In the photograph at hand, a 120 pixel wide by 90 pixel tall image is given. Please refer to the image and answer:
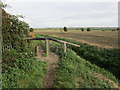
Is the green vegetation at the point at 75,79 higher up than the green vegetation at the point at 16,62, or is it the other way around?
the green vegetation at the point at 16,62

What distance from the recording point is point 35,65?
8.30 metres

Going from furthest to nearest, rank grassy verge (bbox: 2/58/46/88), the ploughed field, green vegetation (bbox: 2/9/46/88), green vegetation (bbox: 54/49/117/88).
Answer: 1. the ploughed field
2. green vegetation (bbox: 54/49/117/88)
3. green vegetation (bbox: 2/9/46/88)
4. grassy verge (bbox: 2/58/46/88)

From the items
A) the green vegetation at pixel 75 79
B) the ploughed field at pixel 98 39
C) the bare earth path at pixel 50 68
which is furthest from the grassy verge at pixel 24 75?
the ploughed field at pixel 98 39

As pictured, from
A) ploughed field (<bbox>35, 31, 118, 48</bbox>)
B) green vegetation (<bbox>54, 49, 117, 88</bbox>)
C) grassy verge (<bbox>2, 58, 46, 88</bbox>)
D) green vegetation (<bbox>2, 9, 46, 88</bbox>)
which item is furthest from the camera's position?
ploughed field (<bbox>35, 31, 118, 48</bbox>)

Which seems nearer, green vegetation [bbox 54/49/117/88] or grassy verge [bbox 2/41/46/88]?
grassy verge [bbox 2/41/46/88]

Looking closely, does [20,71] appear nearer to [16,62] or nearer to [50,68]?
[16,62]

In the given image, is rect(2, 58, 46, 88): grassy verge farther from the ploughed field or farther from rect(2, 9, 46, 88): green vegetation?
the ploughed field

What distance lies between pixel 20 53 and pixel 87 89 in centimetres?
382

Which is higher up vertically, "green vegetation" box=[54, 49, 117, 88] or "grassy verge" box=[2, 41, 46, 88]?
"grassy verge" box=[2, 41, 46, 88]

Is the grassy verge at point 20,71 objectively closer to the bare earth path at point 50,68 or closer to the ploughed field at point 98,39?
the bare earth path at point 50,68

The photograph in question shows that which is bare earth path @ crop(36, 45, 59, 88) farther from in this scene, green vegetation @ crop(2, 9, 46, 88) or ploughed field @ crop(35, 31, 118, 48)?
ploughed field @ crop(35, 31, 118, 48)

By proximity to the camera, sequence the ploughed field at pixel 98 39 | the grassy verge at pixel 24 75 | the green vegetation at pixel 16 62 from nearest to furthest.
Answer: the grassy verge at pixel 24 75 < the green vegetation at pixel 16 62 < the ploughed field at pixel 98 39

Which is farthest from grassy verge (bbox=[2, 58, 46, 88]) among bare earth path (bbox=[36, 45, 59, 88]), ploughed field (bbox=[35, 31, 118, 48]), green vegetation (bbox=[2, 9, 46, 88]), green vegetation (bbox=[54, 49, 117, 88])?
ploughed field (bbox=[35, 31, 118, 48])

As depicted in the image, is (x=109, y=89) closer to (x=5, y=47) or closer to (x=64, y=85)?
(x=64, y=85)
